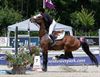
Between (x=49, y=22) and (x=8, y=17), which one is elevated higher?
(x=8, y=17)

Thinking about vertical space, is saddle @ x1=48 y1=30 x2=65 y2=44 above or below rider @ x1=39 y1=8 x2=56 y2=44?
below

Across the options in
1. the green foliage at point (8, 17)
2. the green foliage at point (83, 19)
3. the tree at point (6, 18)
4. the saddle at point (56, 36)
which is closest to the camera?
the saddle at point (56, 36)

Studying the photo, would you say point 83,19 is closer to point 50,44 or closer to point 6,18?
point 6,18

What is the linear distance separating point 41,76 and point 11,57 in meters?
2.22

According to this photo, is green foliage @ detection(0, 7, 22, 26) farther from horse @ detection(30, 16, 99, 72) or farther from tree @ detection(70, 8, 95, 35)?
horse @ detection(30, 16, 99, 72)

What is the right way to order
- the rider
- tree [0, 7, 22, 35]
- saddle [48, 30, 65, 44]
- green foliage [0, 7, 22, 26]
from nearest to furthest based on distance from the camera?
1. the rider
2. saddle [48, 30, 65, 44]
3. tree [0, 7, 22, 35]
4. green foliage [0, 7, 22, 26]

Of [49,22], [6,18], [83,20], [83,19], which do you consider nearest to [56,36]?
[49,22]

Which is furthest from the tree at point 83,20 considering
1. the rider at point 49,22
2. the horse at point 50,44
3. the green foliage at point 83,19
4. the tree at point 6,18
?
the rider at point 49,22

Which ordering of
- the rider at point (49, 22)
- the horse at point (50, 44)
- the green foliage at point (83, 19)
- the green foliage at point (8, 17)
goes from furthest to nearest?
the green foliage at point (83, 19) < the green foliage at point (8, 17) < the horse at point (50, 44) < the rider at point (49, 22)

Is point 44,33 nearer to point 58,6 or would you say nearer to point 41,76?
point 41,76

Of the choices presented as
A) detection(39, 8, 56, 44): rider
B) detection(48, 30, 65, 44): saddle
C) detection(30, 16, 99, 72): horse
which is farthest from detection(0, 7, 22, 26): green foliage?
detection(39, 8, 56, 44): rider

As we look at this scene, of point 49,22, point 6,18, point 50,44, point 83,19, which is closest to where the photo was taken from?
point 49,22

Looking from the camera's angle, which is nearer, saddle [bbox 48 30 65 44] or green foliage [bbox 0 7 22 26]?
saddle [bbox 48 30 65 44]

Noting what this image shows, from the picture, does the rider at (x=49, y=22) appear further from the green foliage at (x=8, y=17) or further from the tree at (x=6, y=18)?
the green foliage at (x=8, y=17)
